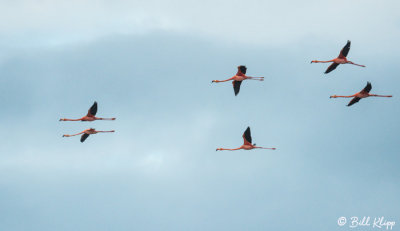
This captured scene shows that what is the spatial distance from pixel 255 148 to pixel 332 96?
29.9ft

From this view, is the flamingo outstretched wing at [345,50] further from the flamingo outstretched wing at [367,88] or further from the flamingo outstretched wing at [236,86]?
the flamingo outstretched wing at [236,86]

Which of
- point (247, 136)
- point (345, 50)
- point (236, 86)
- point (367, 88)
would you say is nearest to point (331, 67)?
point (345, 50)

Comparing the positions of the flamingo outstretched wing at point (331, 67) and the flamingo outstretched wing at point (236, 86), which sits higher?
the flamingo outstretched wing at point (331, 67)

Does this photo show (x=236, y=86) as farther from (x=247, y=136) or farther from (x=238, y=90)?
(x=247, y=136)

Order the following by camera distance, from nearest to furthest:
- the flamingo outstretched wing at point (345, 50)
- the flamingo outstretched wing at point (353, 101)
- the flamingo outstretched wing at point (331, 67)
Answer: the flamingo outstretched wing at point (353, 101) < the flamingo outstretched wing at point (345, 50) < the flamingo outstretched wing at point (331, 67)

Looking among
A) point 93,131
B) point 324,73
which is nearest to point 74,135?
point 93,131

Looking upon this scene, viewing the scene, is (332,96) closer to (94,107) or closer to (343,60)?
(343,60)

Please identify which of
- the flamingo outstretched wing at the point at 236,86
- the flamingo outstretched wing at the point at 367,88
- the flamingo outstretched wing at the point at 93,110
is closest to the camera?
the flamingo outstretched wing at the point at 367,88

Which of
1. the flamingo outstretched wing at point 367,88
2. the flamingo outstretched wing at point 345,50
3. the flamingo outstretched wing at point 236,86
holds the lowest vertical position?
the flamingo outstretched wing at point 236,86

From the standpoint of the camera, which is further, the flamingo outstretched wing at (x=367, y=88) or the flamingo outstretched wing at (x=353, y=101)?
the flamingo outstretched wing at (x=353, y=101)

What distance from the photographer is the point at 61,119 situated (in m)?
115

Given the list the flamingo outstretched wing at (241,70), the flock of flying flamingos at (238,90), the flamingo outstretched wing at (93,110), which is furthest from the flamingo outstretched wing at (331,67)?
the flamingo outstretched wing at (93,110)

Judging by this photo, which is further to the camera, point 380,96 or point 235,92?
point 235,92

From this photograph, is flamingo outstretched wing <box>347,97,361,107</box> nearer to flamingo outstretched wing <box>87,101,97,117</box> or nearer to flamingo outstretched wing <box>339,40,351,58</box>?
flamingo outstretched wing <box>339,40,351,58</box>
